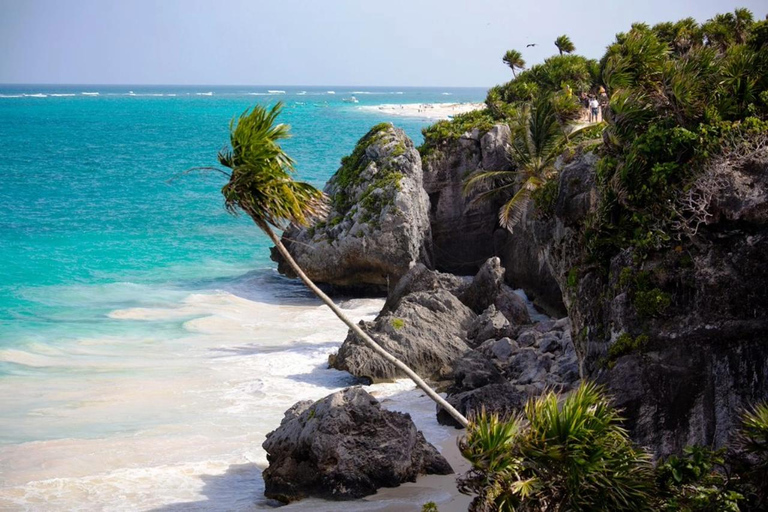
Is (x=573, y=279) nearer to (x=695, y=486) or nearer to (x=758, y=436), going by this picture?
(x=695, y=486)

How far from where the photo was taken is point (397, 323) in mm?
21266

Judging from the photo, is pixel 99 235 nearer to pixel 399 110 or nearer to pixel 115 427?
pixel 115 427

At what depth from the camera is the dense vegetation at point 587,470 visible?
9.44 m

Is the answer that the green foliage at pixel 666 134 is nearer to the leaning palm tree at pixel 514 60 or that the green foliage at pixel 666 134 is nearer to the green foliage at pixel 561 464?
the green foliage at pixel 561 464

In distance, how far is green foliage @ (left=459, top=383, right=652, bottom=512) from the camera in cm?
946

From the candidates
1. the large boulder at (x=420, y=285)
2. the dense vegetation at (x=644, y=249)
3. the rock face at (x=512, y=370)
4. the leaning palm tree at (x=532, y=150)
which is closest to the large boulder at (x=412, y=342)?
the rock face at (x=512, y=370)

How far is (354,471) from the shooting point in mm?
14312

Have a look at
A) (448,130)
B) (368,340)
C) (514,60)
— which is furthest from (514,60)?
(368,340)

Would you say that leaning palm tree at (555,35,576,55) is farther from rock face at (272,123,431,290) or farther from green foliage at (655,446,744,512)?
green foliage at (655,446,744,512)

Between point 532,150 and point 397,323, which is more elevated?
point 532,150

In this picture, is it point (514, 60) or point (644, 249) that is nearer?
point (644, 249)

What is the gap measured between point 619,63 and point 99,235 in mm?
31554

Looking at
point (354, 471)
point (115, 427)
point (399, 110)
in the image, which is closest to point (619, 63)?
point (354, 471)

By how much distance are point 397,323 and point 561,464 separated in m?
11.8
